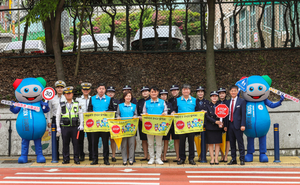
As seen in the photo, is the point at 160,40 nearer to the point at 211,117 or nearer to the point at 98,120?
the point at 211,117

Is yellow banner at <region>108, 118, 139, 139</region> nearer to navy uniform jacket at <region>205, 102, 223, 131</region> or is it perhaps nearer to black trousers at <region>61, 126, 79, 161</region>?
black trousers at <region>61, 126, 79, 161</region>

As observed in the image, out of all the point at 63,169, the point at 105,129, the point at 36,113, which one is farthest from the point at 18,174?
the point at 105,129

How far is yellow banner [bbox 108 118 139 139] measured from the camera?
834cm

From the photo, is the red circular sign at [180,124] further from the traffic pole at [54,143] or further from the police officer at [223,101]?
the traffic pole at [54,143]

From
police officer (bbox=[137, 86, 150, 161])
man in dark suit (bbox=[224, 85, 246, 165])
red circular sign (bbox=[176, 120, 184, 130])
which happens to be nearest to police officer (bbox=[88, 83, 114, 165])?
police officer (bbox=[137, 86, 150, 161])

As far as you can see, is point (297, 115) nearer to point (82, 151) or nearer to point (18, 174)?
point (82, 151)

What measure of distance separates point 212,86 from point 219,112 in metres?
3.44

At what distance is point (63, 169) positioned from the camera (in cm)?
827

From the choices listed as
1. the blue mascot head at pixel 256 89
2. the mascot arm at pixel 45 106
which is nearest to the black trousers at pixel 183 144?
the blue mascot head at pixel 256 89

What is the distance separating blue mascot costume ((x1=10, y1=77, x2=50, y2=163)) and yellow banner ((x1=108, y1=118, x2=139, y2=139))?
6.26 ft

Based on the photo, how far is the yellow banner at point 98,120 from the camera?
8.48m

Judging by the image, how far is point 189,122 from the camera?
8.41 metres

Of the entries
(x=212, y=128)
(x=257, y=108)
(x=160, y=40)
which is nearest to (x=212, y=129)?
(x=212, y=128)

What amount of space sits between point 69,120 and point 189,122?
301 centimetres
